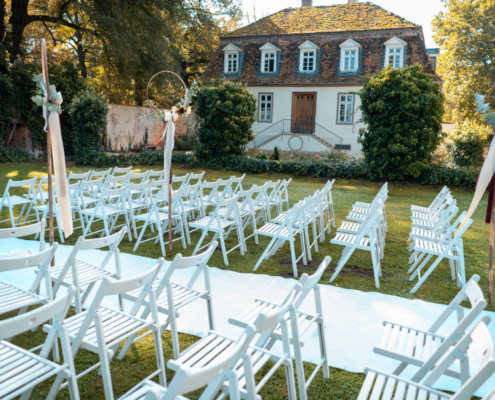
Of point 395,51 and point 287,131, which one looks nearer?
point 395,51

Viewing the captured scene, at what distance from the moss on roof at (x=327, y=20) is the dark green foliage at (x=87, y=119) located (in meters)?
12.2

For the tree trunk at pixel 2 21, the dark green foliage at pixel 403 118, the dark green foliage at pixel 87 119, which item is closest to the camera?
the dark green foliage at pixel 403 118

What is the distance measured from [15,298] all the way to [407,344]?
9.53 feet

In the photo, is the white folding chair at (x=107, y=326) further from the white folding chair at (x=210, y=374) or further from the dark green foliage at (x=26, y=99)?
the dark green foliage at (x=26, y=99)

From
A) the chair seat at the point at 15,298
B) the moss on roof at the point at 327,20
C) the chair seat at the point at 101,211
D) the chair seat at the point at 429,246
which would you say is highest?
the moss on roof at the point at 327,20

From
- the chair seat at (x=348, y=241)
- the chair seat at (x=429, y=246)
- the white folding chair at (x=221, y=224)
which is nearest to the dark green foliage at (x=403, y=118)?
the chair seat at (x=429, y=246)

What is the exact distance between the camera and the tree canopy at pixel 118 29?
790 inches

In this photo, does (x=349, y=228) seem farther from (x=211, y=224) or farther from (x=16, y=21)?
(x=16, y=21)

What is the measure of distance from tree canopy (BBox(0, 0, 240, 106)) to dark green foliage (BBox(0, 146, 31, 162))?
15.3 feet

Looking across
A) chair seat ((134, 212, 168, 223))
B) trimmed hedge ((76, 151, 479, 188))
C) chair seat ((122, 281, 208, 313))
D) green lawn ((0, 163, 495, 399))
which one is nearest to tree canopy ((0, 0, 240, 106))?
trimmed hedge ((76, 151, 479, 188))

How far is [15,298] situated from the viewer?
3.16 meters

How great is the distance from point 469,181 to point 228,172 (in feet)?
28.3

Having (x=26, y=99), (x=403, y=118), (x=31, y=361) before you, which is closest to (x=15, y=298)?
(x=31, y=361)

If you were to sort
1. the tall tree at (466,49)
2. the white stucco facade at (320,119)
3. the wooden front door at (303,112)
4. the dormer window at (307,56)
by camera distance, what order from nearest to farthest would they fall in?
1. the white stucco facade at (320,119)
2. the dormer window at (307,56)
3. the wooden front door at (303,112)
4. the tall tree at (466,49)
